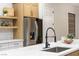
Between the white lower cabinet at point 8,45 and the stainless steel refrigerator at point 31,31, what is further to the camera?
the stainless steel refrigerator at point 31,31

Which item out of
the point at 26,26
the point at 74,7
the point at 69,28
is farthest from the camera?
the point at 26,26

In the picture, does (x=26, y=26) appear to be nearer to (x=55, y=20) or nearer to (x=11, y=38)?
(x=11, y=38)

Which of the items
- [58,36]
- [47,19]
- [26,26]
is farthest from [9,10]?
[58,36]

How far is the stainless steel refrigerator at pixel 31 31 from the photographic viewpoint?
11.3 ft

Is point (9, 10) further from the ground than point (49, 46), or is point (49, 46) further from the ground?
point (9, 10)

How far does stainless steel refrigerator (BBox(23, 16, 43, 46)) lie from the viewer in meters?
3.45

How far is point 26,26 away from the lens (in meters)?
4.03

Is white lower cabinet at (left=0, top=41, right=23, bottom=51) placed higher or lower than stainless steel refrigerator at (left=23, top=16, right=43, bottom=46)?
lower

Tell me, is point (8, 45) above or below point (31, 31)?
below

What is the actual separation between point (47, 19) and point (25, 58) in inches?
40.7

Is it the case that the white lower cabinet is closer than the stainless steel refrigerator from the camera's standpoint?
Yes

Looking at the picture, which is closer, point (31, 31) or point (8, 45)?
point (8, 45)

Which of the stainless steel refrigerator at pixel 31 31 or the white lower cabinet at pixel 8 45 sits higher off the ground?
the stainless steel refrigerator at pixel 31 31

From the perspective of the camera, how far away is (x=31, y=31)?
356 cm
